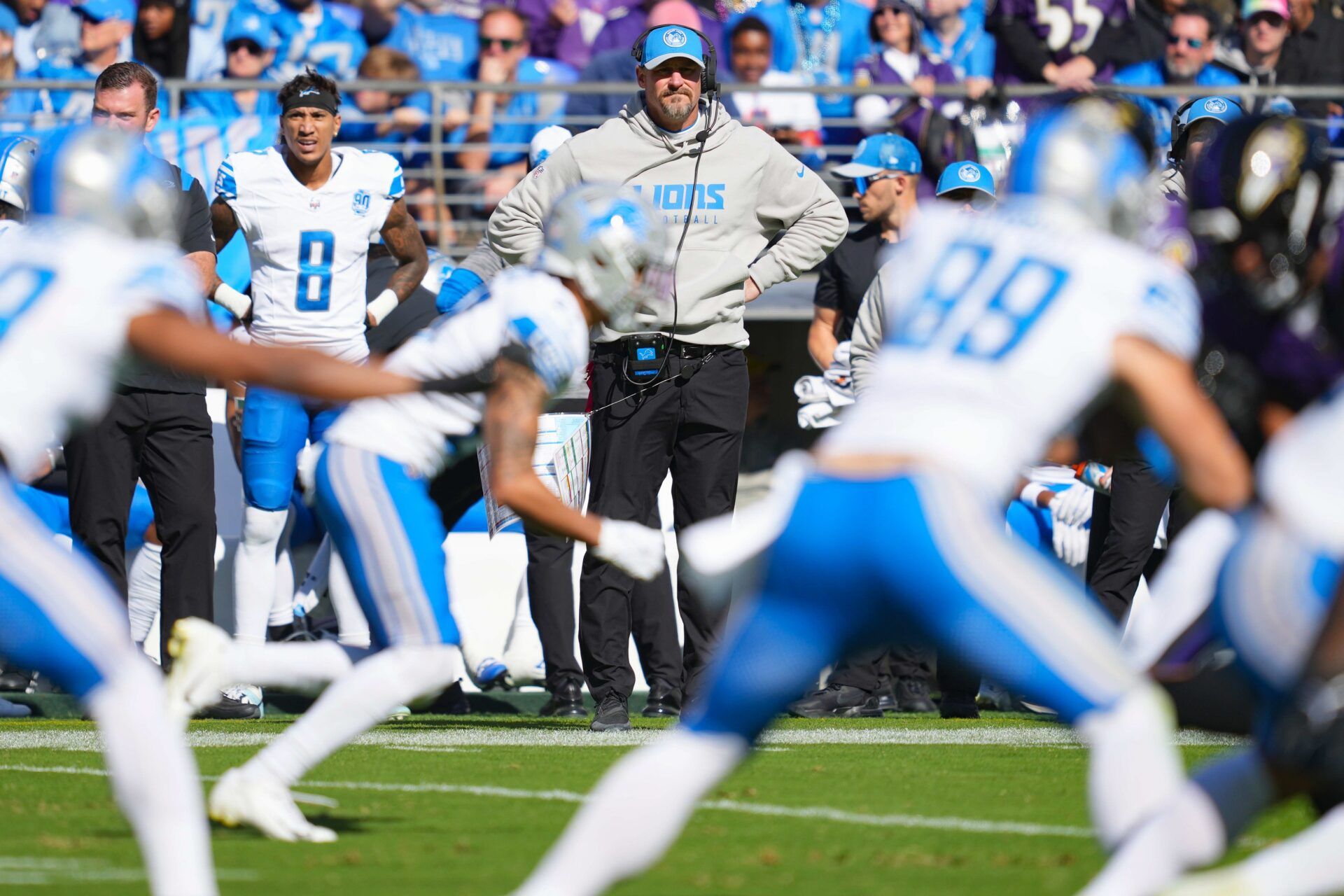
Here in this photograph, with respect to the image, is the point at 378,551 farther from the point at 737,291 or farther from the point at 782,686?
the point at 737,291

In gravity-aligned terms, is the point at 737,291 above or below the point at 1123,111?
below

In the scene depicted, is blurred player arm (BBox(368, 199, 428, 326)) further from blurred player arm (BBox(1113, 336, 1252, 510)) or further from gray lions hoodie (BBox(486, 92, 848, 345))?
blurred player arm (BBox(1113, 336, 1252, 510))

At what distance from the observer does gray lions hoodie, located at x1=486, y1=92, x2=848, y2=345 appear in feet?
25.6

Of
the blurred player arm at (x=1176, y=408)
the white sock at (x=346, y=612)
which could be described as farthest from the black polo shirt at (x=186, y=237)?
the blurred player arm at (x=1176, y=408)

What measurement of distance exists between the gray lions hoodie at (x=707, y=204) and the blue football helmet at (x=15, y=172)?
1.91m

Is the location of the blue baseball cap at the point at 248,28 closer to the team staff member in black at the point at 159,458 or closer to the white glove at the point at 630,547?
the team staff member in black at the point at 159,458

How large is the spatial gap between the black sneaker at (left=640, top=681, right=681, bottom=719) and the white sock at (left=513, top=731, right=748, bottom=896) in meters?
A: 4.72

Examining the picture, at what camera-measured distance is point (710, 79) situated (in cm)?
796

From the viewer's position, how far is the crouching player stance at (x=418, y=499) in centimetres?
460

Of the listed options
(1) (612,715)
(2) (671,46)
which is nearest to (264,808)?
(1) (612,715)

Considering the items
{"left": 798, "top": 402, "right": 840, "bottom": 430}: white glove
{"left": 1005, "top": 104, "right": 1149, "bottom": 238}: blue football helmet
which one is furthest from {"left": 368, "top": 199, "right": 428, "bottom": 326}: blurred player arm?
{"left": 1005, "top": 104, "right": 1149, "bottom": 238}: blue football helmet

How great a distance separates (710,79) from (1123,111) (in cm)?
428

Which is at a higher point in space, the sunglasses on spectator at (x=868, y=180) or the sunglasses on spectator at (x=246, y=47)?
the sunglasses on spectator at (x=246, y=47)

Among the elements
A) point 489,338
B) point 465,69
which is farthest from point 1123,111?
point 465,69
